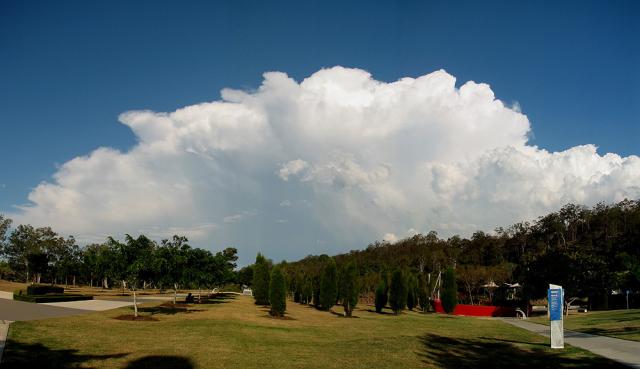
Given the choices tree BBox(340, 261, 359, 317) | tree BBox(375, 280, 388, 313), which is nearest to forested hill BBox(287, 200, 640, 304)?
tree BBox(375, 280, 388, 313)

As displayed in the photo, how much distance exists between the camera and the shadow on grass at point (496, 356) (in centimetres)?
1530

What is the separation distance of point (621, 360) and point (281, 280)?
72.7 feet

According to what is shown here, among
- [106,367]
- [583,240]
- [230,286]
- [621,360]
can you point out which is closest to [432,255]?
[583,240]

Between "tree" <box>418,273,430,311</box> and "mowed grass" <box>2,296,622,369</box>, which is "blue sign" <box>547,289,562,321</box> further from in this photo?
"tree" <box>418,273,430,311</box>

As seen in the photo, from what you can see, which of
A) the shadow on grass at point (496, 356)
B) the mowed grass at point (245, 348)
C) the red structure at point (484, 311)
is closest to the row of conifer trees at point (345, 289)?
the red structure at point (484, 311)

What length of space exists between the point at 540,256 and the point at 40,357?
159ft

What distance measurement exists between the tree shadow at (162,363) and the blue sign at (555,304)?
15.0 m

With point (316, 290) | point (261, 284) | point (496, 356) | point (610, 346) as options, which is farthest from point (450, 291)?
point (496, 356)

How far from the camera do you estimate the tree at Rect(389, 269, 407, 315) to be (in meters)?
42.5

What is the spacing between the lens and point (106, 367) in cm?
1210

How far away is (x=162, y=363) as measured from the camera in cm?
1299

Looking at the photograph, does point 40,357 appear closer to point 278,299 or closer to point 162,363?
point 162,363

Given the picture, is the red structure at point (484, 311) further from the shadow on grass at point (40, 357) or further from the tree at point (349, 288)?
the shadow on grass at point (40, 357)

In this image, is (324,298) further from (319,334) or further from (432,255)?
(432,255)
